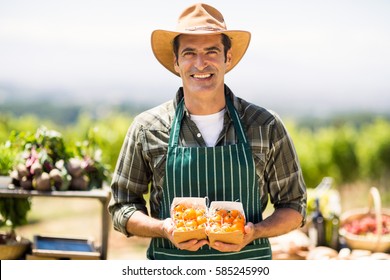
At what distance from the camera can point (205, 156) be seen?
231cm

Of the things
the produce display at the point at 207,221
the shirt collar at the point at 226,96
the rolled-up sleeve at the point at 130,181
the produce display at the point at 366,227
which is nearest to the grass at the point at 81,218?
the produce display at the point at 366,227

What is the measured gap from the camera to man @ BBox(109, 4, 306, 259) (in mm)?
2303

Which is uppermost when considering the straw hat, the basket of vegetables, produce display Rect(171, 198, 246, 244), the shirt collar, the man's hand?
the straw hat

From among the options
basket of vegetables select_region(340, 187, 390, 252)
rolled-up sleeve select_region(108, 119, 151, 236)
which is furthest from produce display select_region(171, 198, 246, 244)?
basket of vegetables select_region(340, 187, 390, 252)

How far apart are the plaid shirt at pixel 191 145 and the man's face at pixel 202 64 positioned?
0.16m

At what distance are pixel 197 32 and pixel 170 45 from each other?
1.01 ft

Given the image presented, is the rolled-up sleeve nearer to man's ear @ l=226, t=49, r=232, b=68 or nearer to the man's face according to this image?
the man's face

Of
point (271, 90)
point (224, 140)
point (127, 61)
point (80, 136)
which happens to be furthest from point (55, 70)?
point (224, 140)

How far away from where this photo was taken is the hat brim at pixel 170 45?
2449 mm

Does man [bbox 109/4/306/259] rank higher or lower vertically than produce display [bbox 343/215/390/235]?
higher

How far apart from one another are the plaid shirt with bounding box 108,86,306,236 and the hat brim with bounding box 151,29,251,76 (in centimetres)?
27
